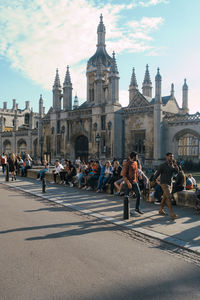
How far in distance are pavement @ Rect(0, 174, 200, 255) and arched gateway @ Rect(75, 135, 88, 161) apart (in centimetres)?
2078

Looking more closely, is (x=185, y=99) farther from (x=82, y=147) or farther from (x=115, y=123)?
(x=82, y=147)

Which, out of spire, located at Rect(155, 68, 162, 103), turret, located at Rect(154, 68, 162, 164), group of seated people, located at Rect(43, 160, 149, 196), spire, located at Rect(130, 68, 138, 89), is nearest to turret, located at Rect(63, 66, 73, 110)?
spire, located at Rect(130, 68, 138, 89)

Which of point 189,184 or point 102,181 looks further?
point 102,181

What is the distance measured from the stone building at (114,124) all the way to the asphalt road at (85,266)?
1979cm

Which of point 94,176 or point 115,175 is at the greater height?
point 115,175

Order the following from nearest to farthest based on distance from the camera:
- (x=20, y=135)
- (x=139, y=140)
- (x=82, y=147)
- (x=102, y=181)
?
(x=102, y=181) < (x=139, y=140) < (x=82, y=147) < (x=20, y=135)

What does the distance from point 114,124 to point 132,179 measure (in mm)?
19964

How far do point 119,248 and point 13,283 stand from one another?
2209 mm

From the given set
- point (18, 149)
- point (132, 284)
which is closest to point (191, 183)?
point (132, 284)

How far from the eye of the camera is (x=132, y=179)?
8.35 m

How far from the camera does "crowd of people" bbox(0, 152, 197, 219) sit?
7.98 metres

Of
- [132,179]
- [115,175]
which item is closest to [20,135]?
[115,175]

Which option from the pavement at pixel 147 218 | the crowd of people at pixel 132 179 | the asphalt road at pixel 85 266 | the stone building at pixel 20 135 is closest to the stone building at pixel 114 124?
the stone building at pixel 20 135

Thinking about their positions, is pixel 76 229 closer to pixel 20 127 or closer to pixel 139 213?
pixel 139 213
